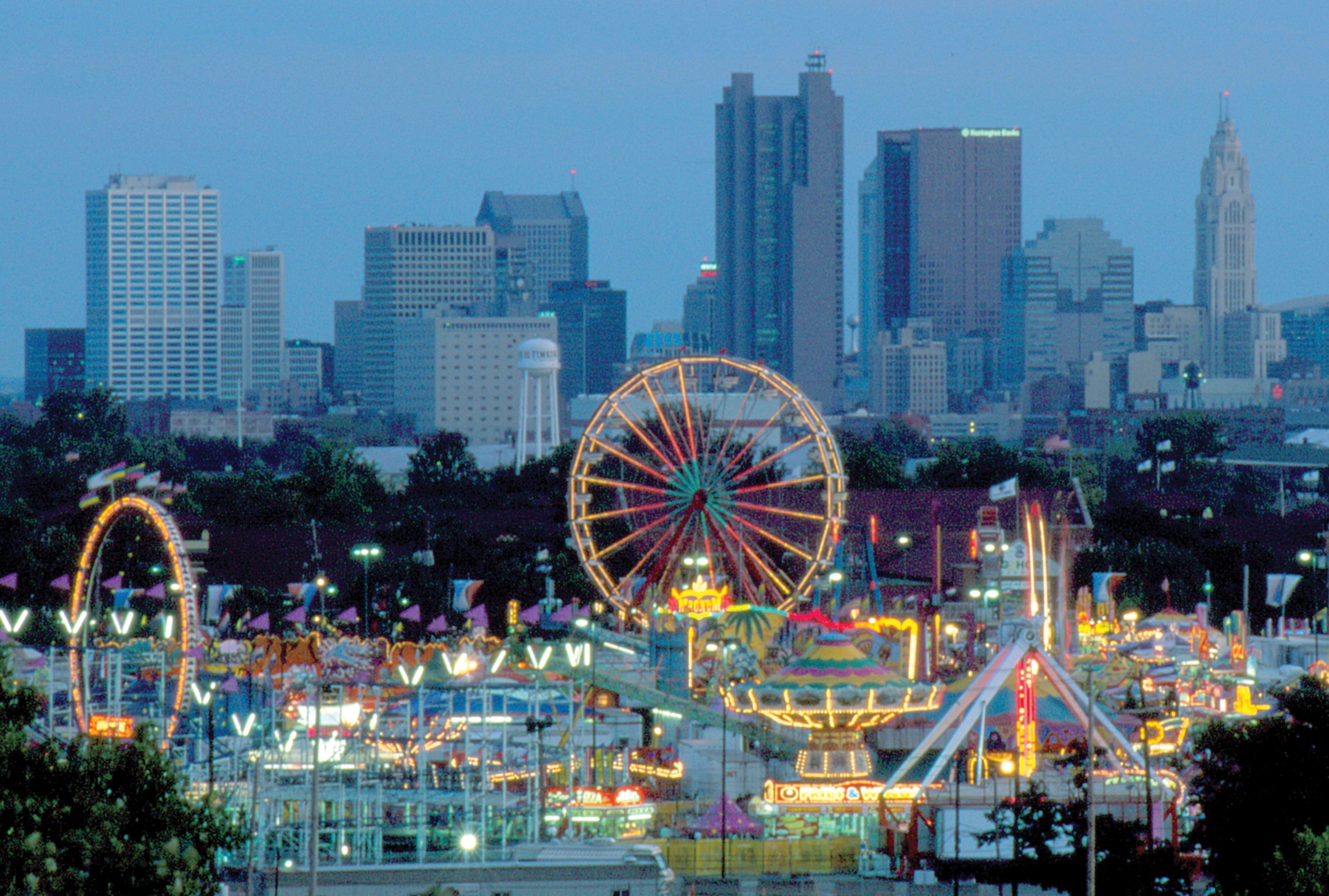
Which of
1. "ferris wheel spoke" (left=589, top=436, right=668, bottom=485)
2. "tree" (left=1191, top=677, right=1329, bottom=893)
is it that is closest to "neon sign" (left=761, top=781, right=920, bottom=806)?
"tree" (left=1191, top=677, right=1329, bottom=893)

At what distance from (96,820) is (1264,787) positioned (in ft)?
65.9

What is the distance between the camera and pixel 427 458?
186m

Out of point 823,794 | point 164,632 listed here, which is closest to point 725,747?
point 823,794

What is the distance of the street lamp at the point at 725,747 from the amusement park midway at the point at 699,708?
0.48 ft

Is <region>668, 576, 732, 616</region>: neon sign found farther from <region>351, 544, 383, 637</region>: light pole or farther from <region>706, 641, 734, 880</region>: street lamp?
<region>351, 544, 383, 637</region>: light pole

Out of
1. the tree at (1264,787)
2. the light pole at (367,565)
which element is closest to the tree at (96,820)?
the tree at (1264,787)

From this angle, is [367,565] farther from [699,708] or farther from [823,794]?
[823,794]

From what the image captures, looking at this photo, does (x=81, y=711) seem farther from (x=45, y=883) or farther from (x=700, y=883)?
(x=45, y=883)

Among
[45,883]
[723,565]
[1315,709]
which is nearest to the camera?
[45,883]

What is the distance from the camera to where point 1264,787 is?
42.4 m

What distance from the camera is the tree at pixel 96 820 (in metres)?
34.4

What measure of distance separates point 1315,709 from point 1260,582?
204 feet

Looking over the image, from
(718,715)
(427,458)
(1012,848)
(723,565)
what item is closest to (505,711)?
(718,715)

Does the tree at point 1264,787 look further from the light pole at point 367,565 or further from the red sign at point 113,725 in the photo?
the light pole at point 367,565
